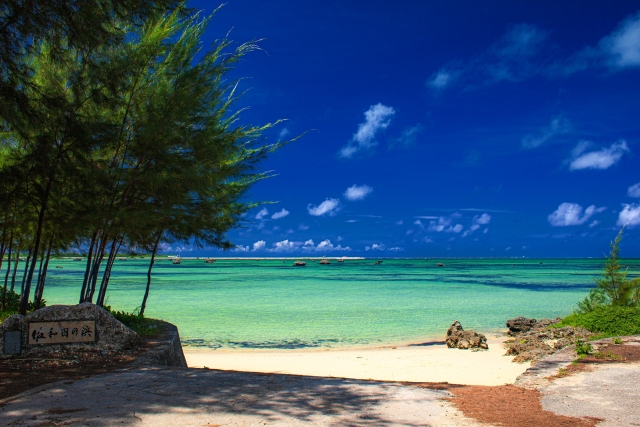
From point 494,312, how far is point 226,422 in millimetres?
21873

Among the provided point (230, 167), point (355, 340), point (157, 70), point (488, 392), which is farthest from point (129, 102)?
point (355, 340)

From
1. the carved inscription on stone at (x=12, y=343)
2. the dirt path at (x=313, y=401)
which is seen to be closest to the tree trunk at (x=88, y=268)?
the carved inscription on stone at (x=12, y=343)

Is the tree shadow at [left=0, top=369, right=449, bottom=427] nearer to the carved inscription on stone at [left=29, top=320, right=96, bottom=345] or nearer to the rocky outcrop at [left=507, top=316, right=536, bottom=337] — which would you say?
the carved inscription on stone at [left=29, top=320, right=96, bottom=345]

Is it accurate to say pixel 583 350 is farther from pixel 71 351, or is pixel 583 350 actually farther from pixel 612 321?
pixel 71 351

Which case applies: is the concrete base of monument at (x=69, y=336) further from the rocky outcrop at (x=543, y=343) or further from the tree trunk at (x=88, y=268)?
the rocky outcrop at (x=543, y=343)

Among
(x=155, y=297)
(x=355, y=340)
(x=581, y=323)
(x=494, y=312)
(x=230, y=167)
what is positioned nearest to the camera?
(x=230, y=167)

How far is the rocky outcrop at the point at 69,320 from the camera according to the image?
7.27 meters

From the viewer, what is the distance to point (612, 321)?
35.9 feet

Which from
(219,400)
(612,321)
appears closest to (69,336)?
(219,400)

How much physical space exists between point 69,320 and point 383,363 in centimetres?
736

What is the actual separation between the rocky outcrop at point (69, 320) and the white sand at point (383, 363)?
390 cm

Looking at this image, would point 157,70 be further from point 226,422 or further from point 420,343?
point 420,343

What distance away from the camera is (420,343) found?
15.2m

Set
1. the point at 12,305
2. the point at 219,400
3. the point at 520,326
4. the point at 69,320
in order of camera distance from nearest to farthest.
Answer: the point at 219,400
the point at 69,320
the point at 12,305
the point at 520,326
